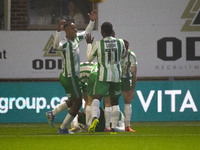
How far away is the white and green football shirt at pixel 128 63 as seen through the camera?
12.1 m

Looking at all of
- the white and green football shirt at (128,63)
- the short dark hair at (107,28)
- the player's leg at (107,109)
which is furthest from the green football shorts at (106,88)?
the white and green football shirt at (128,63)

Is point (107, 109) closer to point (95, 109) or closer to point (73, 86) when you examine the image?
point (95, 109)

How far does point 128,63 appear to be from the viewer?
1213 cm

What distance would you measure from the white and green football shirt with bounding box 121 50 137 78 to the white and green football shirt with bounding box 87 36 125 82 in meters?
1.44

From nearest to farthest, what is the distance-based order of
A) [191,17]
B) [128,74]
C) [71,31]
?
[71,31] → [128,74] → [191,17]

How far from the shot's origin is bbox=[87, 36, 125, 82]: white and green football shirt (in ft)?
34.4

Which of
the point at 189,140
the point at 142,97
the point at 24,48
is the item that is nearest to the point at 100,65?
the point at 189,140

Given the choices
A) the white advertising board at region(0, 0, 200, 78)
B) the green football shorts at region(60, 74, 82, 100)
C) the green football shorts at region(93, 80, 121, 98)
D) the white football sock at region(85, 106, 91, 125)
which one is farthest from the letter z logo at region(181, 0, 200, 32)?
the green football shorts at region(60, 74, 82, 100)

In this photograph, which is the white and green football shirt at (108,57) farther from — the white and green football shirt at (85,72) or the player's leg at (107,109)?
the white and green football shirt at (85,72)

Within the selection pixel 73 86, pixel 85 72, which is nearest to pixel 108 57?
pixel 73 86

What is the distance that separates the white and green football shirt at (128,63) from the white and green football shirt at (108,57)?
144cm

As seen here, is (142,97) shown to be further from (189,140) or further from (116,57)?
(189,140)

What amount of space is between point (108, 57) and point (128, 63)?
1642 mm

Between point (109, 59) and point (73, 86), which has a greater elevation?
point (109, 59)
